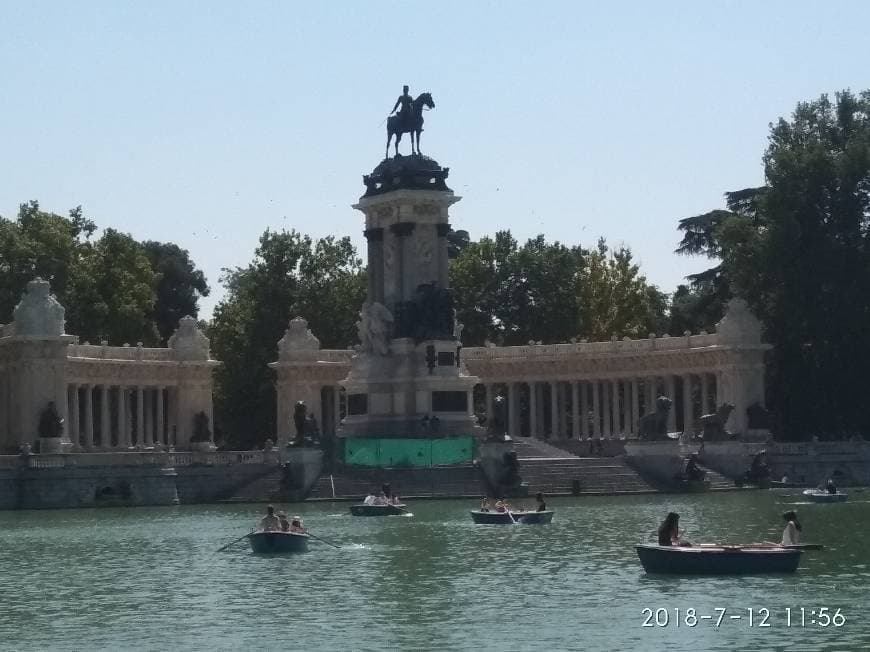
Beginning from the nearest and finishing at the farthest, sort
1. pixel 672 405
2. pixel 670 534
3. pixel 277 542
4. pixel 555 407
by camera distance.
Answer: pixel 670 534 < pixel 277 542 < pixel 672 405 < pixel 555 407

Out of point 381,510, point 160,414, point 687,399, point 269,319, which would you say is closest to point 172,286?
point 269,319

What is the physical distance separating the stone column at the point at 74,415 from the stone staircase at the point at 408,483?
21387 millimetres

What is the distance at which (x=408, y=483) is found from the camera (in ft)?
255

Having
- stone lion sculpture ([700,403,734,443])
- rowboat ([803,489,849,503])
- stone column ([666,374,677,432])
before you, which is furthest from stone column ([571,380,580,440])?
rowboat ([803,489,849,503])

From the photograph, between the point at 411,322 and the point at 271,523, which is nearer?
the point at 271,523

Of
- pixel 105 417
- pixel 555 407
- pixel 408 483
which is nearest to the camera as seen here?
pixel 408 483

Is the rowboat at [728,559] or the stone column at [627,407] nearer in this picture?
the rowboat at [728,559]

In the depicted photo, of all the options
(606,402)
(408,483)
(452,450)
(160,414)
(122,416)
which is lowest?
(408,483)

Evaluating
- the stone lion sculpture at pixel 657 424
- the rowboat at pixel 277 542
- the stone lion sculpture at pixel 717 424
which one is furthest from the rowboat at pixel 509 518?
the stone lion sculpture at pixel 717 424

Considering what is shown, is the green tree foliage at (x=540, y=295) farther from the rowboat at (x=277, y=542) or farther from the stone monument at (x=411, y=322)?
the rowboat at (x=277, y=542)

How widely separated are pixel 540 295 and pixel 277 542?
69.2 meters

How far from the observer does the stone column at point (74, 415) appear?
9594cm

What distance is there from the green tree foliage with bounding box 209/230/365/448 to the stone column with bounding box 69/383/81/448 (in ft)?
55.5

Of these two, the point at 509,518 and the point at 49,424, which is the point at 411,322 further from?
the point at 509,518
